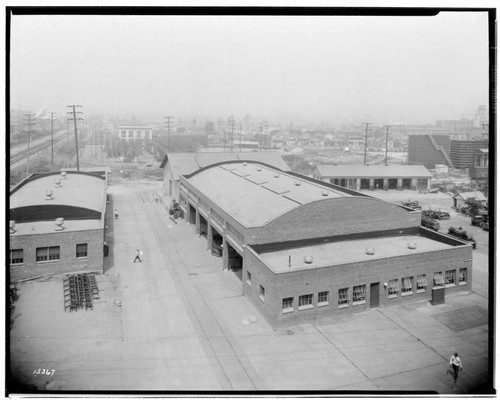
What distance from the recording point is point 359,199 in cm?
3188

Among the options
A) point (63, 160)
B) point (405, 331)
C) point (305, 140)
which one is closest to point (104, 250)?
point (405, 331)

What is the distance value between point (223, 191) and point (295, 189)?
781 centimetres

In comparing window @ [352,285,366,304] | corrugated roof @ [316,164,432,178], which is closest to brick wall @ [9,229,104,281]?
window @ [352,285,366,304]

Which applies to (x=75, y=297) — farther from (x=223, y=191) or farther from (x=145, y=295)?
(x=223, y=191)

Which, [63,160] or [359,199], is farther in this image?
[63,160]

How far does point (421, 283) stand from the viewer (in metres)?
28.2

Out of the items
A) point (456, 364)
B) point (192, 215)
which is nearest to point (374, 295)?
point (456, 364)

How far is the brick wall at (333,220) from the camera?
30.2 m

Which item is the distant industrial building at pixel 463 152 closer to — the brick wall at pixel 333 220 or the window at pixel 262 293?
the brick wall at pixel 333 220

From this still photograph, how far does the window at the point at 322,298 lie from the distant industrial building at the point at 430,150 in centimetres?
8006

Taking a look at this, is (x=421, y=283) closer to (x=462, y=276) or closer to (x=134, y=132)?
(x=462, y=276)

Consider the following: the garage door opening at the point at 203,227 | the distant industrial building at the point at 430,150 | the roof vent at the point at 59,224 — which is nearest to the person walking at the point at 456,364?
the roof vent at the point at 59,224

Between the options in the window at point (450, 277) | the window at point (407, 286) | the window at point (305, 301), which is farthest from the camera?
the window at point (450, 277)

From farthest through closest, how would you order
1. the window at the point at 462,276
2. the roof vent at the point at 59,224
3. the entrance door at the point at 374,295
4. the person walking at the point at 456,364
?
the roof vent at the point at 59,224
the window at the point at 462,276
the entrance door at the point at 374,295
the person walking at the point at 456,364
